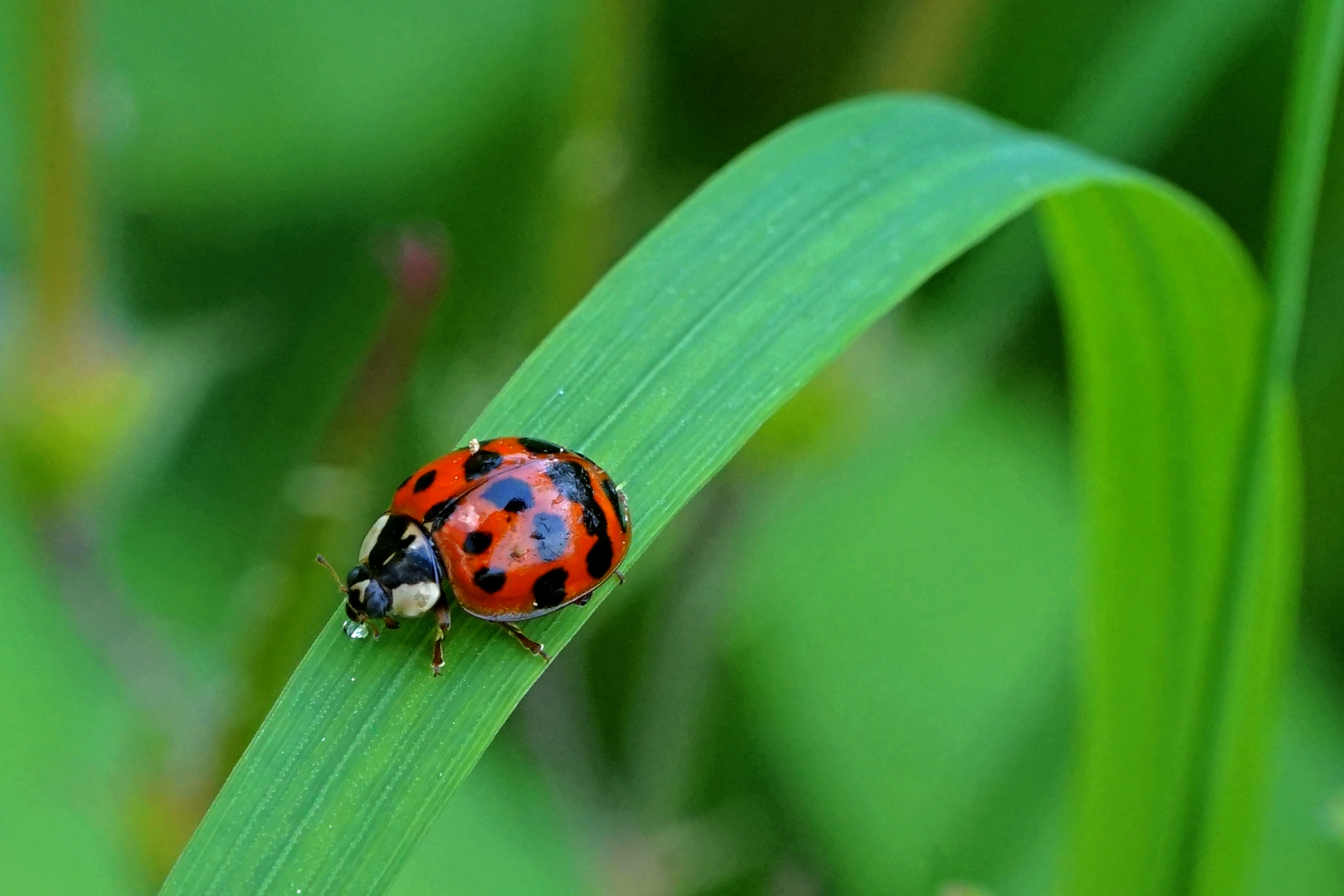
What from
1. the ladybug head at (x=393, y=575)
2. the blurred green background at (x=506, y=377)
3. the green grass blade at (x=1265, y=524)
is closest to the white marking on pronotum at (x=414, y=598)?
the ladybug head at (x=393, y=575)

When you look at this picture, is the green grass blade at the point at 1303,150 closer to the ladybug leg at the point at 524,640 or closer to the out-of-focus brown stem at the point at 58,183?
the ladybug leg at the point at 524,640

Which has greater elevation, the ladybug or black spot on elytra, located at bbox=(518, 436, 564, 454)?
black spot on elytra, located at bbox=(518, 436, 564, 454)

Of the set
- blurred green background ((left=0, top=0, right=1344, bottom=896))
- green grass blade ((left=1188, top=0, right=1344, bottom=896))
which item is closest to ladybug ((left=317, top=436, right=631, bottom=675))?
blurred green background ((left=0, top=0, right=1344, bottom=896))

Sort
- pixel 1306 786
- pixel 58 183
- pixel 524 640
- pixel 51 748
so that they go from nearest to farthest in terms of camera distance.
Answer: pixel 524 640, pixel 58 183, pixel 51 748, pixel 1306 786

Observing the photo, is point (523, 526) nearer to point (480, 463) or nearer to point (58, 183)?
point (480, 463)

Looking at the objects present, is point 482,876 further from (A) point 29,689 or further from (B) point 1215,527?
(B) point 1215,527

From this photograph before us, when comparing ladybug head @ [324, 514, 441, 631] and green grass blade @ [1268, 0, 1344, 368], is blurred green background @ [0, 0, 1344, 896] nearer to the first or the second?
ladybug head @ [324, 514, 441, 631]

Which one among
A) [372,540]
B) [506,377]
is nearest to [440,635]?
[372,540]
